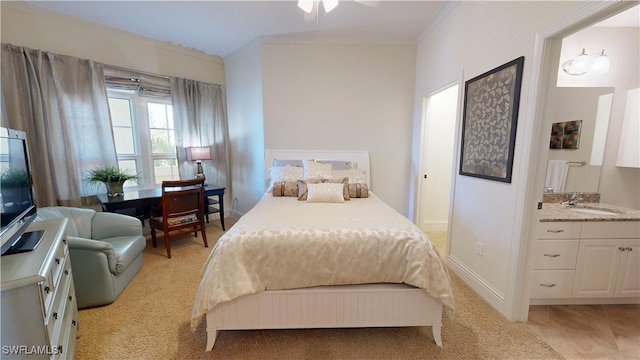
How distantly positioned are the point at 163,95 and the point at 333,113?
2491mm

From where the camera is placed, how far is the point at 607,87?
215 centimetres

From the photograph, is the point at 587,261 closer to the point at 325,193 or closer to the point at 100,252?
the point at 325,193

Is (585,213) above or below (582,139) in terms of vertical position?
below

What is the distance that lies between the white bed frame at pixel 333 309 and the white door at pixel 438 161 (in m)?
2.06

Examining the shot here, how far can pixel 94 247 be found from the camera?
1.84m

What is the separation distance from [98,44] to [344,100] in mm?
3152

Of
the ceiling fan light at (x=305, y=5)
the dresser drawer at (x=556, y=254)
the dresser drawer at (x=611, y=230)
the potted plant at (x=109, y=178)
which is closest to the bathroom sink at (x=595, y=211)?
the dresser drawer at (x=611, y=230)

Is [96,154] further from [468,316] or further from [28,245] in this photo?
[468,316]

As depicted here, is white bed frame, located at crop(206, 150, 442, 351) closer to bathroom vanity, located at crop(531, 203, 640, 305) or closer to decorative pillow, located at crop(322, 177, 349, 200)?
bathroom vanity, located at crop(531, 203, 640, 305)

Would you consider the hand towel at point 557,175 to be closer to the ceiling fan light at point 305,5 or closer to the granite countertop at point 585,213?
the granite countertop at point 585,213

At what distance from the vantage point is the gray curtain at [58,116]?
2391 millimetres

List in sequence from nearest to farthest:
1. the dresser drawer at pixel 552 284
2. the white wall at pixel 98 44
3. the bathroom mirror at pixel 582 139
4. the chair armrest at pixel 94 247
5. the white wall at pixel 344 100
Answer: the chair armrest at pixel 94 247
the dresser drawer at pixel 552 284
the bathroom mirror at pixel 582 139
the white wall at pixel 98 44
the white wall at pixel 344 100

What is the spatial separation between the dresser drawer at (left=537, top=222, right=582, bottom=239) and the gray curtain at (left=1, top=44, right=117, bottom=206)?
180 inches

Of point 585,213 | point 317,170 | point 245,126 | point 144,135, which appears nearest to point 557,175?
point 585,213
